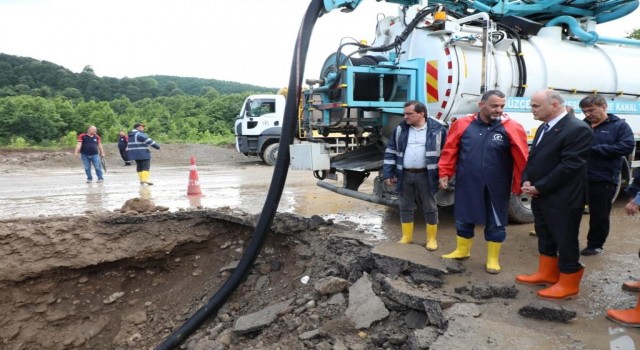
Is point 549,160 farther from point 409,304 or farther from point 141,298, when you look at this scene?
point 141,298

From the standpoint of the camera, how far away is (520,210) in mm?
5777

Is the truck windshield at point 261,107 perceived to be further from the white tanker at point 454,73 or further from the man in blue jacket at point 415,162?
the man in blue jacket at point 415,162

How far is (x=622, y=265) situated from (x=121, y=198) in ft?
24.0

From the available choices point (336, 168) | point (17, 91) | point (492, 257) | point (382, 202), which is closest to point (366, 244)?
point (382, 202)

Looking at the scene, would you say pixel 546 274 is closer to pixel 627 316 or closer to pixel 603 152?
pixel 627 316

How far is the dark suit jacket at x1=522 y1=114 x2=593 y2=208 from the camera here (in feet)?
10.9

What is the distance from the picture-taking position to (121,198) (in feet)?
26.1

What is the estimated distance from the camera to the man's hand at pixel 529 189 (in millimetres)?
3466

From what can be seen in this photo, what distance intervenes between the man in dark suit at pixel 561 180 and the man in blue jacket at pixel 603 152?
1.00 meters

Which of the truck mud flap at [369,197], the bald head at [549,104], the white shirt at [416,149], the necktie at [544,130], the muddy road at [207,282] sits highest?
the bald head at [549,104]

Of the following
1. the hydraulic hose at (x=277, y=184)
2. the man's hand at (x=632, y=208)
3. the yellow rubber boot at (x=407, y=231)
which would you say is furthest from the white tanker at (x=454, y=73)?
the man's hand at (x=632, y=208)

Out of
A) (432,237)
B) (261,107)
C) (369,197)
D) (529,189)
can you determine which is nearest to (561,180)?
(529,189)

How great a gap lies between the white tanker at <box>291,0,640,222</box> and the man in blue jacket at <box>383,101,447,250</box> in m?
0.60

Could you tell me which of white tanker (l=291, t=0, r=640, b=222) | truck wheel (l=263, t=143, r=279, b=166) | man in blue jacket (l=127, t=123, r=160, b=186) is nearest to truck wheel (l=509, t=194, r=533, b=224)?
white tanker (l=291, t=0, r=640, b=222)
